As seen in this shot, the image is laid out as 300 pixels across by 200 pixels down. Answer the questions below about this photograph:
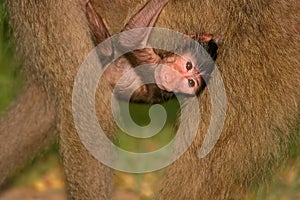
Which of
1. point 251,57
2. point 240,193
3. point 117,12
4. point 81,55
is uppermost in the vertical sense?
point 117,12

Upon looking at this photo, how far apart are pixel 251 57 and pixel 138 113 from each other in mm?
1293

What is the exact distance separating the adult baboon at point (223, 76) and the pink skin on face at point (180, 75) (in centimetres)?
8

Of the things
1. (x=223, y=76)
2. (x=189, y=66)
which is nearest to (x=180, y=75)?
Result: (x=189, y=66)

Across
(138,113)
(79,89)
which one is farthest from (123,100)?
(138,113)

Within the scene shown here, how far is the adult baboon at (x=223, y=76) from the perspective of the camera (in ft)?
10.3

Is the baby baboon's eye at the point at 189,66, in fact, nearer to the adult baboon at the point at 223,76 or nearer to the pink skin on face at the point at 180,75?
the pink skin on face at the point at 180,75

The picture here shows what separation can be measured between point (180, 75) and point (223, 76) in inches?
5.9

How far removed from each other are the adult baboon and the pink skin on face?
76mm

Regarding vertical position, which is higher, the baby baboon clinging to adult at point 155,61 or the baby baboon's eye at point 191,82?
the baby baboon clinging to adult at point 155,61

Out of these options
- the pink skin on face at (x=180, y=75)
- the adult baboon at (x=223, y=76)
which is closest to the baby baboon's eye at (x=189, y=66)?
the pink skin on face at (x=180, y=75)

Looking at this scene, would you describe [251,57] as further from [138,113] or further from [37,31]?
[138,113]

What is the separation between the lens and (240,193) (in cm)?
344

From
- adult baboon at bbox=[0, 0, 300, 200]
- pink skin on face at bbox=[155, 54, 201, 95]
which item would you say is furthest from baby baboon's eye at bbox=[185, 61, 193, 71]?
adult baboon at bbox=[0, 0, 300, 200]

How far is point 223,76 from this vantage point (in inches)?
124
